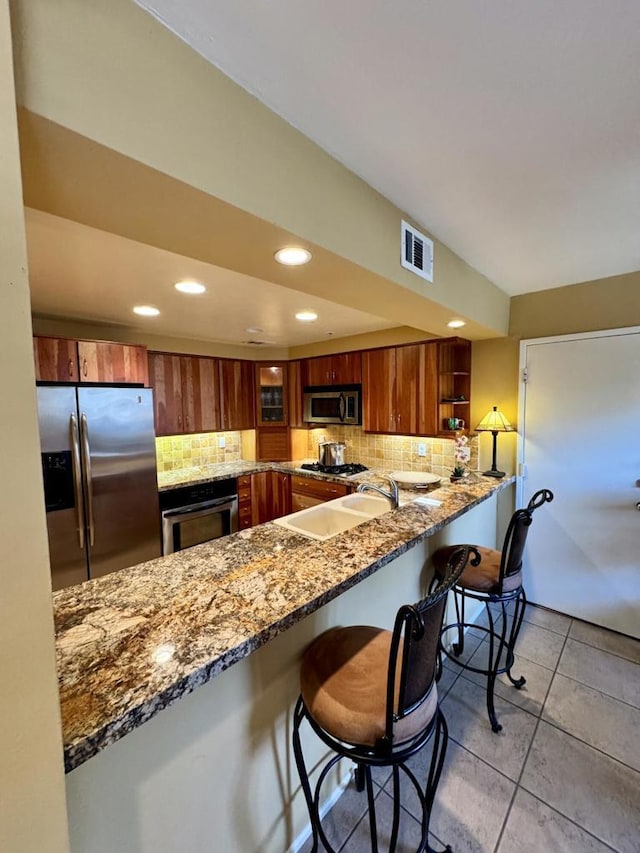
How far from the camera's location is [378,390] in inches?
138

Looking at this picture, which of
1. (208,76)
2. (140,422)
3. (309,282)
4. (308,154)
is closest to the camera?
(208,76)

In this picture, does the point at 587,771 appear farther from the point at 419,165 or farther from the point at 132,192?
the point at 132,192

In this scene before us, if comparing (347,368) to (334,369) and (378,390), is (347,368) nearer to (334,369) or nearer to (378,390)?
(334,369)

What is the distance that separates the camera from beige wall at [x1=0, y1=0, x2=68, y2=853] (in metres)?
0.44

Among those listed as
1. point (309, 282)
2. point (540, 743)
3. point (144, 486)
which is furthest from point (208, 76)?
point (540, 743)

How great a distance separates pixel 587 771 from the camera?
1520mm

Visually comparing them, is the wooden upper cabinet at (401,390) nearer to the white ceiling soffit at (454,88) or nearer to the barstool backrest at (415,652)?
the white ceiling soffit at (454,88)

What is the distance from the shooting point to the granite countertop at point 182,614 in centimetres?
66

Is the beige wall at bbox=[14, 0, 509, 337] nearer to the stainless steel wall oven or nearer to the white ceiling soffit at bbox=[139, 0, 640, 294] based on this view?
the white ceiling soffit at bbox=[139, 0, 640, 294]

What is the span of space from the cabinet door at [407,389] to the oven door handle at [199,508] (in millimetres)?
1934

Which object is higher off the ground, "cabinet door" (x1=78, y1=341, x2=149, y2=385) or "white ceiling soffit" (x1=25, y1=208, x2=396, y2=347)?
"white ceiling soffit" (x1=25, y1=208, x2=396, y2=347)

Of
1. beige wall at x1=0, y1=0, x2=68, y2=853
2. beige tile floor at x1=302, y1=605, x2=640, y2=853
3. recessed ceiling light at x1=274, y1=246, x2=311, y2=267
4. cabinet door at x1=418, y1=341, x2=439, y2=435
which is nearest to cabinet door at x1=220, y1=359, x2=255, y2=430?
cabinet door at x1=418, y1=341, x2=439, y2=435

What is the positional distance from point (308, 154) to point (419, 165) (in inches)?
16.2

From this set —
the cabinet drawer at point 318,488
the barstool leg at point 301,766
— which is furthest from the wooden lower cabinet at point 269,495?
the barstool leg at point 301,766
